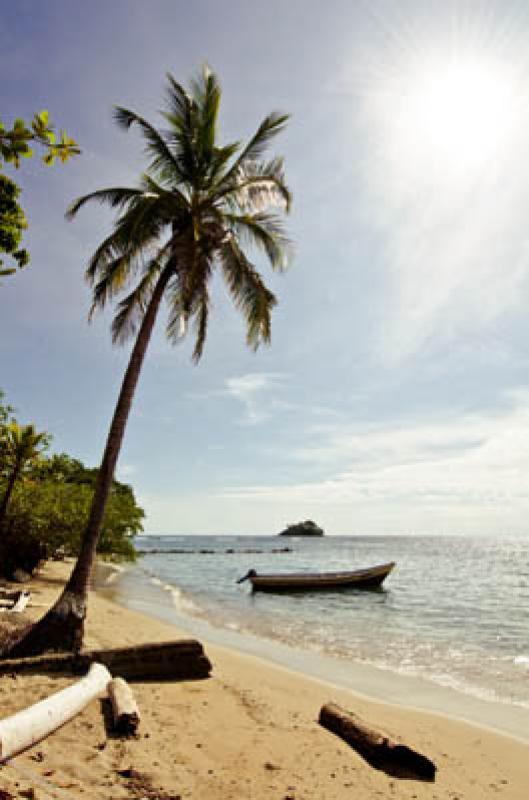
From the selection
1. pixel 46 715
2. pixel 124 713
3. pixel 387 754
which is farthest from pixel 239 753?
pixel 46 715

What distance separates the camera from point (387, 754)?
5648 mm

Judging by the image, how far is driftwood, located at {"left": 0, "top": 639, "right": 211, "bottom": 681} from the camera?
7586 millimetres

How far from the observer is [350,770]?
17.6ft

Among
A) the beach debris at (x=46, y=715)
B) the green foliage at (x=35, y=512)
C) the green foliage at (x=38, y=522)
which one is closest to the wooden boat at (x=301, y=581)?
the green foliage at (x=35, y=512)

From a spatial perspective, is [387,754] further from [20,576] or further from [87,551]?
[20,576]

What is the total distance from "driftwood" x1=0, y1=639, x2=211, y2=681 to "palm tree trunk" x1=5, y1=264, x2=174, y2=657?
463mm

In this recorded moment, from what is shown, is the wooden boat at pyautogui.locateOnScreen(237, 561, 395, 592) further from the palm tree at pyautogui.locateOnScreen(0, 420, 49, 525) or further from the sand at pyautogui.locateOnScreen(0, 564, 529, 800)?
the sand at pyautogui.locateOnScreen(0, 564, 529, 800)

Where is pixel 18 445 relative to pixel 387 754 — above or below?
above

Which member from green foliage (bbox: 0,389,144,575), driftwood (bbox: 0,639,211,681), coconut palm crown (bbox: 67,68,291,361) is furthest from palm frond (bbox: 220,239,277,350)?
green foliage (bbox: 0,389,144,575)

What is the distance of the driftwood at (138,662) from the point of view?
24.9ft

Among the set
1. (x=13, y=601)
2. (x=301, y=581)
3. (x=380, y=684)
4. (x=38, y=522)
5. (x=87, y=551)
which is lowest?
(x=380, y=684)

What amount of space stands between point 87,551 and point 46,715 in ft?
13.7

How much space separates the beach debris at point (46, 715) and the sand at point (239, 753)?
4.4 inches

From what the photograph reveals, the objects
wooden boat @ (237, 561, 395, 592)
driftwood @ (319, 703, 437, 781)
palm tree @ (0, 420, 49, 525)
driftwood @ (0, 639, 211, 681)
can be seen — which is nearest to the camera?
driftwood @ (319, 703, 437, 781)
